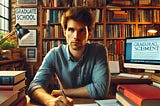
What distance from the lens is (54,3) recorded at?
15.8 feet

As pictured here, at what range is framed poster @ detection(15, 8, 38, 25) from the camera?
486 centimetres

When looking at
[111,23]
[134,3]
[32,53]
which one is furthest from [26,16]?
[134,3]

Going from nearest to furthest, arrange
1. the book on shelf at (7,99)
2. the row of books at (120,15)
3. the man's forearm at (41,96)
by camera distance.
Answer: the book on shelf at (7,99)
the man's forearm at (41,96)
the row of books at (120,15)

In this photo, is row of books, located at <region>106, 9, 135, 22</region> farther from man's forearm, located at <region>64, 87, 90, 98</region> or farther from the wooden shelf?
man's forearm, located at <region>64, 87, 90, 98</region>

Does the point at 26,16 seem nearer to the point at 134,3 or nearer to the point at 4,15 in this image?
the point at 4,15

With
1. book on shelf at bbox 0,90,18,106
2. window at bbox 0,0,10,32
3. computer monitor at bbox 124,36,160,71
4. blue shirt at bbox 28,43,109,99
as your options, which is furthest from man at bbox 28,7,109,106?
window at bbox 0,0,10,32

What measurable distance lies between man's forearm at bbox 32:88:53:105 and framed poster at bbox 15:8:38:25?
11.7 feet

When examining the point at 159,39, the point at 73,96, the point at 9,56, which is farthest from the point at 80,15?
the point at 9,56

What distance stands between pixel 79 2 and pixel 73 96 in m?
3.54

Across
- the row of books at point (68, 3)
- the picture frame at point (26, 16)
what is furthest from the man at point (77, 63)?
the picture frame at point (26, 16)

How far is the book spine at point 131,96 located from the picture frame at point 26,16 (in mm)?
4017

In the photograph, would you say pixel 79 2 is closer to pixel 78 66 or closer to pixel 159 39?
pixel 159 39

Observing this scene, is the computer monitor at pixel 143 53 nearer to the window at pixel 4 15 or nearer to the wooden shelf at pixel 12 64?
the wooden shelf at pixel 12 64

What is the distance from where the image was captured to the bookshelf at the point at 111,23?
15.7 feet
